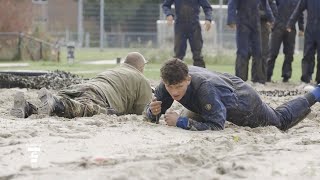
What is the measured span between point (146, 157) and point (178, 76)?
5.46 ft

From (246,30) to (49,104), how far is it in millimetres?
6746

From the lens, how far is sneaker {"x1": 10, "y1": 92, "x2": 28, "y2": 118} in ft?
28.3

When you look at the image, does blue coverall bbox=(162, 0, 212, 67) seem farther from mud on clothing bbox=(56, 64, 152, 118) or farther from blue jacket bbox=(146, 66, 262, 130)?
blue jacket bbox=(146, 66, 262, 130)

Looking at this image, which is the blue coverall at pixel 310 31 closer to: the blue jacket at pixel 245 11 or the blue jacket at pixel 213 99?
the blue jacket at pixel 245 11

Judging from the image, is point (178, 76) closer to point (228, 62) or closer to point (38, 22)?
point (228, 62)

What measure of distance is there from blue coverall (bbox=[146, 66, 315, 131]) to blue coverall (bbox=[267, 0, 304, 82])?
331 inches

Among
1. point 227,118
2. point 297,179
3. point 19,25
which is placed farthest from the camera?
point 19,25

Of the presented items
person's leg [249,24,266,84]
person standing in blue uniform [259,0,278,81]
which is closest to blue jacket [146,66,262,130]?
person's leg [249,24,266,84]

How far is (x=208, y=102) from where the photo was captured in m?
7.62

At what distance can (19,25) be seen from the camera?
35.1 meters

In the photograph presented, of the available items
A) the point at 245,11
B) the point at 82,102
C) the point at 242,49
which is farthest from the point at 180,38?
the point at 82,102

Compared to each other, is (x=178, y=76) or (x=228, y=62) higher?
(x=178, y=76)

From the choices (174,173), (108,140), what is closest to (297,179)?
(174,173)

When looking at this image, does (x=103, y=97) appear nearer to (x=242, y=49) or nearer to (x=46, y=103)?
(x=46, y=103)
